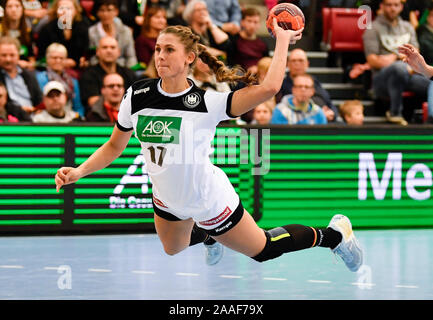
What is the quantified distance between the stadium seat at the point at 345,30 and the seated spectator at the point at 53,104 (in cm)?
538

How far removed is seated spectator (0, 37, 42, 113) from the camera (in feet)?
35.6

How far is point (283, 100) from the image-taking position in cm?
1123

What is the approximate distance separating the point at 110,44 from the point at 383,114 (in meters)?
4.73

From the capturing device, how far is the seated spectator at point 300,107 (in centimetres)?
1106

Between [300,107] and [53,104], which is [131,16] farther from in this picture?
[300,107]

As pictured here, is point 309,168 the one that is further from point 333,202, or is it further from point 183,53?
point 183,53

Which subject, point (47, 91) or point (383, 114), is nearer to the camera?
point (47, 91)

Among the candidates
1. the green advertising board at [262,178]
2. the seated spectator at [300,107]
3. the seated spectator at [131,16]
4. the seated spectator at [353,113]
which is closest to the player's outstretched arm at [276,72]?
the green advertising board at [262,178]

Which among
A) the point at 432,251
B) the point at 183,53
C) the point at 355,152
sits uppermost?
the point at 183,53

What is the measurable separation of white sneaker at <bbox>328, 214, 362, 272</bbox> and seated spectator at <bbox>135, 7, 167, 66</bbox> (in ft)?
19.9

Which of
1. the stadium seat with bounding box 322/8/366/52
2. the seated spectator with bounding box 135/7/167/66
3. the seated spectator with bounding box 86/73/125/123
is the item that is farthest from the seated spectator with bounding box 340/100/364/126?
the seated spectator with bounding box 86/73/125/123

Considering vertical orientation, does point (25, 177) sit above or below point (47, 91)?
below

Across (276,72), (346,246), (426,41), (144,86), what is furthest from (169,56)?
(426,41)

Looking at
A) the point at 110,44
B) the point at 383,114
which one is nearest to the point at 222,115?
the point at 110,44
